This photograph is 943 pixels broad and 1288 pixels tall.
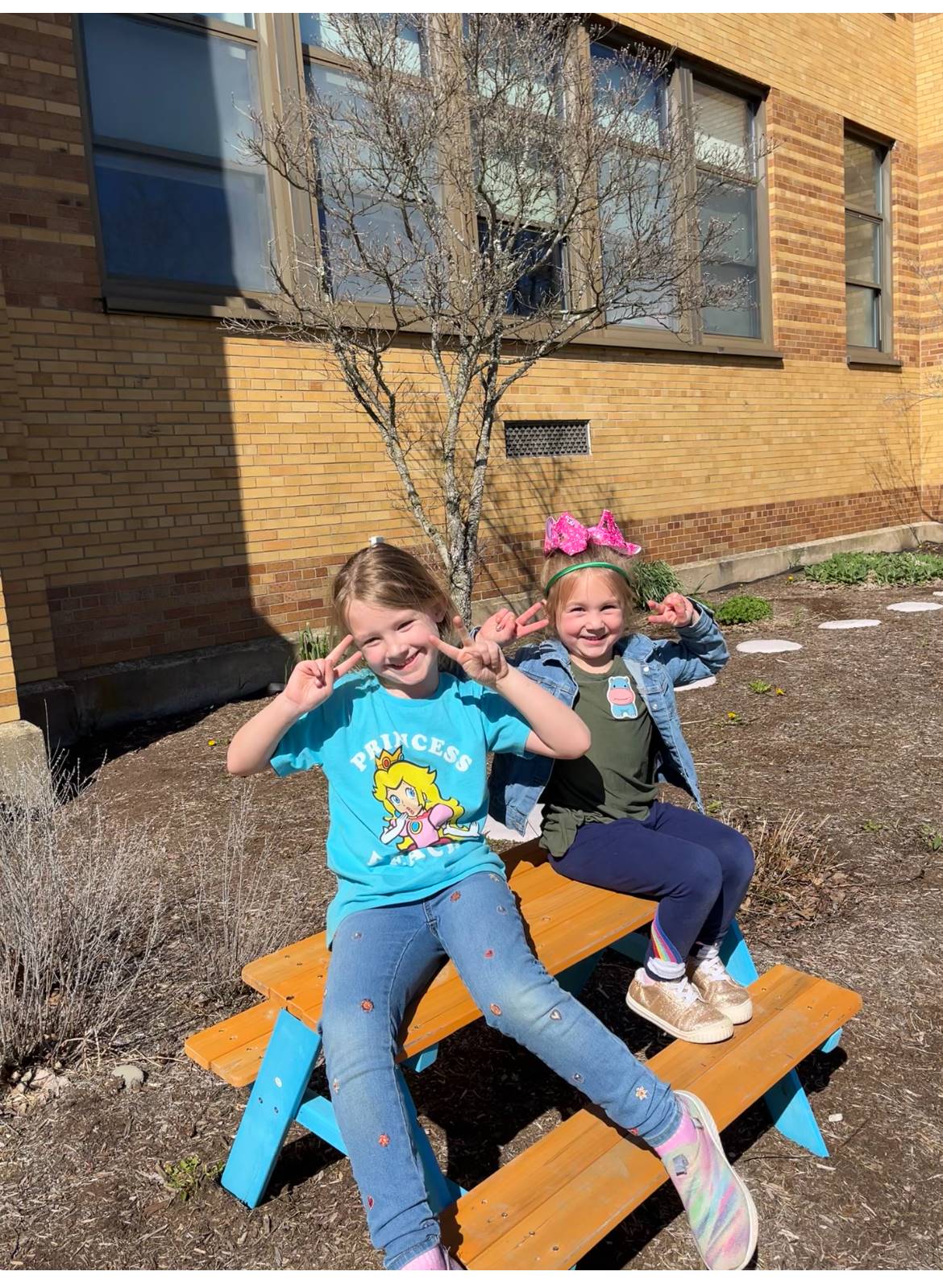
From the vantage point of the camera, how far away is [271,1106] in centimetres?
220

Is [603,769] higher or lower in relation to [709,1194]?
higher

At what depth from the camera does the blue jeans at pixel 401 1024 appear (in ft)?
5.86

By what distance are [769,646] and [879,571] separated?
3857mm

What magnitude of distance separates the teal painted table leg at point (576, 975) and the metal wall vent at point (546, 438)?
672 cm

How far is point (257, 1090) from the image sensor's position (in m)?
2.22

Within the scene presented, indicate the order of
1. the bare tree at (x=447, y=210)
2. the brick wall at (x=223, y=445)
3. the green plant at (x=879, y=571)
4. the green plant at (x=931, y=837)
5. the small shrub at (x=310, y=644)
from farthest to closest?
1. the green plant at (x=879, y=571)
2. the small shrub at (x=310, y=644)
3. the bare tree at (x=447, y=210)
4. the brick wall at (x=223, y=445)
5. the green plant at (x=931, y=837)

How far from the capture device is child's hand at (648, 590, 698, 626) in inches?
107

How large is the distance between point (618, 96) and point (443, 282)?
7.46 ft

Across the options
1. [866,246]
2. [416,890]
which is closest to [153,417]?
[416,890]

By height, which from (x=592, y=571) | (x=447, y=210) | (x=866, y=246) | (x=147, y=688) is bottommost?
(x=147, y=688)

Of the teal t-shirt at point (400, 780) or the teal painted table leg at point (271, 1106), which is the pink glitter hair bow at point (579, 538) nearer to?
the teal t-shirt at point (400, 780)

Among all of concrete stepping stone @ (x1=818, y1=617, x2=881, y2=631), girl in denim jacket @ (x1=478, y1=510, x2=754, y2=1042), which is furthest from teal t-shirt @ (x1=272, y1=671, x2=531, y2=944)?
concrete stepping stone @ (x1=818, y1=617, x2=881, y2=631)

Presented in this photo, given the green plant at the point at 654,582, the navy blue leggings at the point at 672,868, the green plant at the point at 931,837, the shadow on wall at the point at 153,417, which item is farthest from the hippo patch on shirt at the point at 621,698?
the green plant at the point at 654,582

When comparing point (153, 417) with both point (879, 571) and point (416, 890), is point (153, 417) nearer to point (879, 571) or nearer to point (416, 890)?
point (416, 890)
